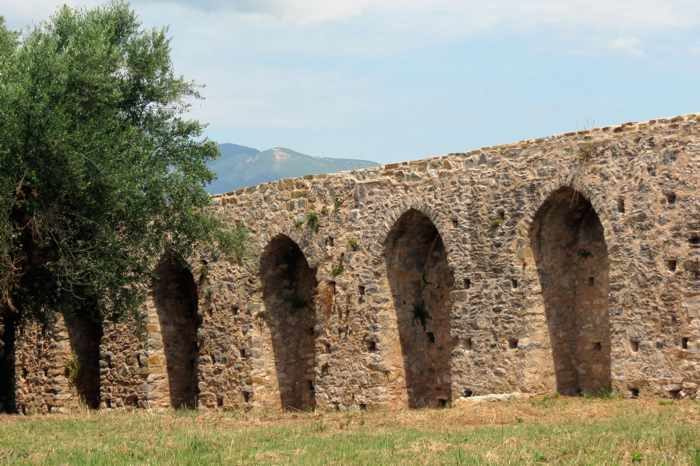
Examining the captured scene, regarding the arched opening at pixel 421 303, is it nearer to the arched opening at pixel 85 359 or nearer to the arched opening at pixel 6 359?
the arched opening at pixel 6 359

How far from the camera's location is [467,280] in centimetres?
2459

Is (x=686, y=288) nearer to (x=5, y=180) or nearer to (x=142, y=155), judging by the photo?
(x=142, y=155)

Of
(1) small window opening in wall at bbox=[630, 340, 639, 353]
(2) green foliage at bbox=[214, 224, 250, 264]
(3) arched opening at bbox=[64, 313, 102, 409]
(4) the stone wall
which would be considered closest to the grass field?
(1) small window opening in wall at bbox=[630, 340, 639, 353]

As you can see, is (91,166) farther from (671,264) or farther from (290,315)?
(671,264)

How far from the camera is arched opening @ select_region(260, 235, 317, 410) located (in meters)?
28.7

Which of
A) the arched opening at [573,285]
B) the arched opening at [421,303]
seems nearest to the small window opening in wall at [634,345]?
the arched opening at [573,285]

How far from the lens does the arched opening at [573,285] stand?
23609 mm

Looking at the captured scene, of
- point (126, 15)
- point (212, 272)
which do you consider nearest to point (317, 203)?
point (212, 272)

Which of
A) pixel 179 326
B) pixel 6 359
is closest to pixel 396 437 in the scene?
pixel 6 359

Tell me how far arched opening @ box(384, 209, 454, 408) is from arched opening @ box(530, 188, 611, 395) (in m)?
2.69

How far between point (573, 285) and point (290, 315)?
25.3 ft

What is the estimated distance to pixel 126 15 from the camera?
25.5 m

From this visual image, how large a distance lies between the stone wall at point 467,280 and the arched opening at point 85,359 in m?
4.29

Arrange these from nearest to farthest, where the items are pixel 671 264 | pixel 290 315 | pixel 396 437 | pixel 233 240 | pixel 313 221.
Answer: pixel 396 437, pixel 671 264, pixel 233 240, pixel 313 221, pixel 290 315
